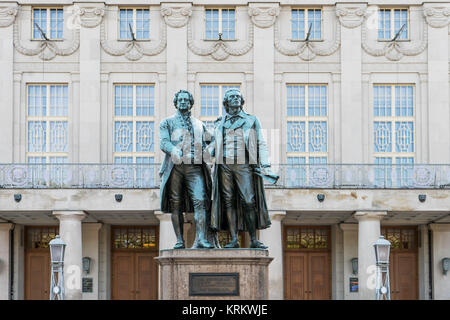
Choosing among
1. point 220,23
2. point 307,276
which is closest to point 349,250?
point 307,276

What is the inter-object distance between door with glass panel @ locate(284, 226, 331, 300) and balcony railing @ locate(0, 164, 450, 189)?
325 centimetres

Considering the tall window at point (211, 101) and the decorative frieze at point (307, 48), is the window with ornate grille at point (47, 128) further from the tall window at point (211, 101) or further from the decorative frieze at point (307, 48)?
the decorative frieze at point (307, 48)

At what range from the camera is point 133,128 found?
3512 centimetres

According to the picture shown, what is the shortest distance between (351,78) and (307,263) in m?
6.50

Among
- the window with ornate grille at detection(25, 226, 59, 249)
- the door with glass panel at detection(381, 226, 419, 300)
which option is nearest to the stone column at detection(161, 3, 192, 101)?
the window with ornate grille at detection(25, 226, 59, 249)

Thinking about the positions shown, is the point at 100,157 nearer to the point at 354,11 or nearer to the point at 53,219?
the point at 53,219

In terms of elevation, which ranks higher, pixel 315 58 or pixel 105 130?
pixel 315 58

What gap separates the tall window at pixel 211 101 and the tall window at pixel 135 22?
8.97ft

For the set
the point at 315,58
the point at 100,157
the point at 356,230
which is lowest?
the point at 356,230

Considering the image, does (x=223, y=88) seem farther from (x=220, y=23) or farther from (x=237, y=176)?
(x=237, y=176)

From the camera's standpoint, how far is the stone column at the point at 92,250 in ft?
116
